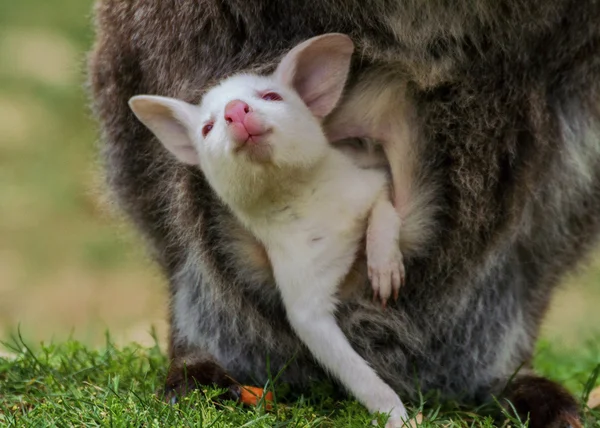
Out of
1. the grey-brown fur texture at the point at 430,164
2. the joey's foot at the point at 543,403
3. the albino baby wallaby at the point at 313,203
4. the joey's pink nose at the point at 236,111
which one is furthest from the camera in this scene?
the joey's foot at the point at 543,403

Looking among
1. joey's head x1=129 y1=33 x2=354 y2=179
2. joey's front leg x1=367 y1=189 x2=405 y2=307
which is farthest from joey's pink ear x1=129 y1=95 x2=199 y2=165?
joey's front leg x1=367 y1=189 x2=405 y2=307

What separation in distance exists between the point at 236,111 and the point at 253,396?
1.03m

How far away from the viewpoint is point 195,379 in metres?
4.07

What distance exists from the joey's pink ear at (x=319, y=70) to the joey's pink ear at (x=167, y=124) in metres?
0.34

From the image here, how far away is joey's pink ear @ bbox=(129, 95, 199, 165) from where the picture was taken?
3.80 m

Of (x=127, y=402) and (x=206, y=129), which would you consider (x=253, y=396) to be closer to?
(x=127, y=402)

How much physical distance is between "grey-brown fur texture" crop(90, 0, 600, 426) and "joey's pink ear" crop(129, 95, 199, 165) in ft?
0.52

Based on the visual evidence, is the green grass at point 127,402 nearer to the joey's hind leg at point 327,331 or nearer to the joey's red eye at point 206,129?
the joey's hind leg at point 327,331

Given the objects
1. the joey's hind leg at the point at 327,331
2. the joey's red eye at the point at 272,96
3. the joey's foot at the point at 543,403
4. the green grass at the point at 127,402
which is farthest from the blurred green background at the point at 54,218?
the joey's red eye at the point at 272,96

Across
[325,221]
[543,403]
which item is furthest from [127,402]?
[543,403]

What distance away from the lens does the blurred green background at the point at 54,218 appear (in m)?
8.02

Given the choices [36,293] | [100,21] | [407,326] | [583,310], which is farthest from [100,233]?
[407,326]

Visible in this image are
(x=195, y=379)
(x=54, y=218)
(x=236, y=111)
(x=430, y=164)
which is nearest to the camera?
(x=236, y=111)

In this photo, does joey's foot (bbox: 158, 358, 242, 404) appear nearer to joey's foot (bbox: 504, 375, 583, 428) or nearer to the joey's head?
the joey's head
